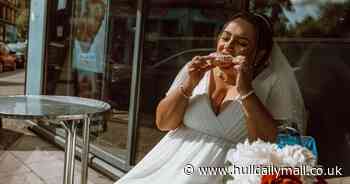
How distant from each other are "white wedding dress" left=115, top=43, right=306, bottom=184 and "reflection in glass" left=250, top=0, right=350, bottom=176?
3.99 feet

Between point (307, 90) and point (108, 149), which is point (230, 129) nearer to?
point (307, 90)

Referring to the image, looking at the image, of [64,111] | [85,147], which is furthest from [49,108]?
[85,147]

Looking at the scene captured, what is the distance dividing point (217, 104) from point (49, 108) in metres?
0.90

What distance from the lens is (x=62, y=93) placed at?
4742 millimetres

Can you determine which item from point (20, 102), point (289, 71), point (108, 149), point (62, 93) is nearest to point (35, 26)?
point (62, 93)

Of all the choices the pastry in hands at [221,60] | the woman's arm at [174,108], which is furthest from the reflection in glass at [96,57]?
the pastry in hands at [221,60]

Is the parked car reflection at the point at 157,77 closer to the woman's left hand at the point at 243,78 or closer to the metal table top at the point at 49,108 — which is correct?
the metal table top at the point at 49,108

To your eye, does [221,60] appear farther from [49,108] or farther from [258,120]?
[49,108]

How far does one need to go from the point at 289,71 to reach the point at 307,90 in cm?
120

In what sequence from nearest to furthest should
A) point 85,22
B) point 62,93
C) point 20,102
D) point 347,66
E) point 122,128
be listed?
1. point 20,102
2. point 347,66
3. point 122,128
4. point 85,22
5. point 62,93

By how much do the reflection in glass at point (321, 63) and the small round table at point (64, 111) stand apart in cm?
132

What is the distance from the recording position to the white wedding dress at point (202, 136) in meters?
1.50

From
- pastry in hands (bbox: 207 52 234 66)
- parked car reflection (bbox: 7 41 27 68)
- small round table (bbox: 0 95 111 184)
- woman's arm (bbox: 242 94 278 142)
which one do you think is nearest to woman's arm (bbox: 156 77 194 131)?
pastry in hands (bbox: 207 52 234 66)

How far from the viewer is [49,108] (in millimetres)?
2029
